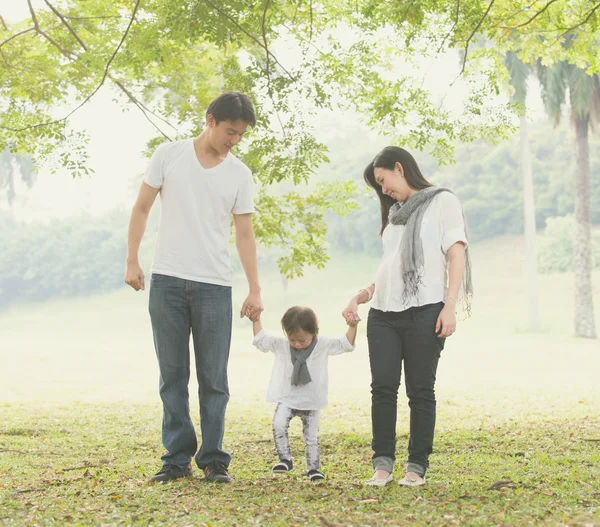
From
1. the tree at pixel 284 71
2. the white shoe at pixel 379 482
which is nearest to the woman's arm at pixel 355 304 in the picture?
the white shoe at pixel 379 482

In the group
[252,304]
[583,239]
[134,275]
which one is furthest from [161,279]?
[583,239]

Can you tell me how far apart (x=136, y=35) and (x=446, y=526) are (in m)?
6.86

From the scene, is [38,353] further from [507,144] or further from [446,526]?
[507,144]

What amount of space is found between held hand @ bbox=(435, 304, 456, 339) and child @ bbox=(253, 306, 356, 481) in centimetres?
68

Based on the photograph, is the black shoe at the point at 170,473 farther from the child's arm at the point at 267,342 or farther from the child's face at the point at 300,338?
the child's face at the point at 300,338

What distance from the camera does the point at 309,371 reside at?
4.69 metres

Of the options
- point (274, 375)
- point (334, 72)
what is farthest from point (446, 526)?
point (334, 72)

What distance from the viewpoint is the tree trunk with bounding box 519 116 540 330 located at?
28.2m

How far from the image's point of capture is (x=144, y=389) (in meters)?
17.8

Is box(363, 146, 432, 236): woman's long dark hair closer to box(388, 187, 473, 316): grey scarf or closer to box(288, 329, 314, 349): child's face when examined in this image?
box(388, 187, 473, 316): grey scarf

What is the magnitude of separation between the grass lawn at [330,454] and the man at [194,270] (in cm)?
24

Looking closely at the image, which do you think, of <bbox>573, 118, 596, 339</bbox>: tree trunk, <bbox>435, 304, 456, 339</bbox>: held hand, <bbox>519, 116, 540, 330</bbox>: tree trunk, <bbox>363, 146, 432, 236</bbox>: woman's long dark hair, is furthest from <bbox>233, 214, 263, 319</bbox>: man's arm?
<bbox>519, 116, 540, 330</bbox>: tree trunk

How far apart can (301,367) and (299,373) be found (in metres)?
0.04

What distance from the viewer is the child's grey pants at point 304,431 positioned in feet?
14.9
